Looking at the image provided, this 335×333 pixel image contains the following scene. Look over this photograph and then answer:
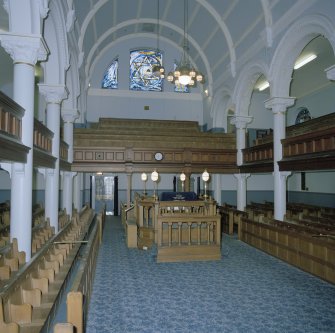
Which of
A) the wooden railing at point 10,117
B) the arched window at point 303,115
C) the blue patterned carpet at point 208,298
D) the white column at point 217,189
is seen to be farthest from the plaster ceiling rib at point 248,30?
the wooden railing at point 10,117

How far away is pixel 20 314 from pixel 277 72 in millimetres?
10847

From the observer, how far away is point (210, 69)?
18.1 meters

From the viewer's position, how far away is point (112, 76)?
20844mm

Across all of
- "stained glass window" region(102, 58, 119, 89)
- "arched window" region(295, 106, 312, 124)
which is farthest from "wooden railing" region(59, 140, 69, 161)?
"arched window" region(295, 106, 312, 124)

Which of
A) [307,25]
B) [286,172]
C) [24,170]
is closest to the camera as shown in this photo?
[24,170]

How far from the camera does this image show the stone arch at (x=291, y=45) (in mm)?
8641

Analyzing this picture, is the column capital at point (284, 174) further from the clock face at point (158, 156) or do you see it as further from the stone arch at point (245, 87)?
the clock face at point (158, 156)

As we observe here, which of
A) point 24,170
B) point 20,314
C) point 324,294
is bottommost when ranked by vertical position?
point 324,294

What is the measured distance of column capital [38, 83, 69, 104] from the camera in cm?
949

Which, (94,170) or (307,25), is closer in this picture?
(307,25)

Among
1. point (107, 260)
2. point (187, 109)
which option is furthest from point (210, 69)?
point (107, 260)

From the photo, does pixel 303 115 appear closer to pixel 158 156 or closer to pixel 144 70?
pixel 158 156

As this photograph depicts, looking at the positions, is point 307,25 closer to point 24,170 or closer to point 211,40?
point 211,40

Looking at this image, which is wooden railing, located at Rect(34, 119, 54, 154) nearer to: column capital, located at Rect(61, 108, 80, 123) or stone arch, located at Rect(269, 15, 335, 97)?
column capital, located at Rect(61, 108, 80, 123)
